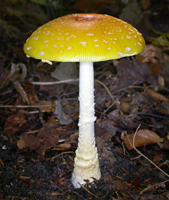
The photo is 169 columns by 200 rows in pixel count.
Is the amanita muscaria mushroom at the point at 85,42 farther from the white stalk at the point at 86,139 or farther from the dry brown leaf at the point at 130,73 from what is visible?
the dry brown leaf at the point at 130,73

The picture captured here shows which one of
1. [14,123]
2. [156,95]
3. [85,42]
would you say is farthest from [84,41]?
[156,95]

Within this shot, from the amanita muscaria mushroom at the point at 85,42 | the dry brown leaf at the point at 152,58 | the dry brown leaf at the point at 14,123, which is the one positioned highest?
the amanita muscaria mushroom at the point at 85,42

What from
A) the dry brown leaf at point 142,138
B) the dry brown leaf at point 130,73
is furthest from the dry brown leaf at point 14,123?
the dry brown leaf at point 130,73

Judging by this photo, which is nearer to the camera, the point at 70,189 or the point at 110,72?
the point at 70,189

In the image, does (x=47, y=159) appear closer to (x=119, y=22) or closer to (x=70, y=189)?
(x=70, y=189)

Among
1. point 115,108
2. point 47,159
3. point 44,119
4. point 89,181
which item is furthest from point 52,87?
point 89,181

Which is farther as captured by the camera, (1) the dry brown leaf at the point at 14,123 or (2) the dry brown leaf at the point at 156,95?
(2) the dry brown leaf at the point at 156,95

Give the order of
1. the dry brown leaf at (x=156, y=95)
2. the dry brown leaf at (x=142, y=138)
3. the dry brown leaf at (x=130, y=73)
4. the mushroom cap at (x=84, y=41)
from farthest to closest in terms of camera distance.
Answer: the dry brown leaf at (x=130, y=73) → the dry brown leaf at (x=156, y=95) → the dry brown leaf at (x=142, y=138) → the mushroom cap at (x=84, y=41)
